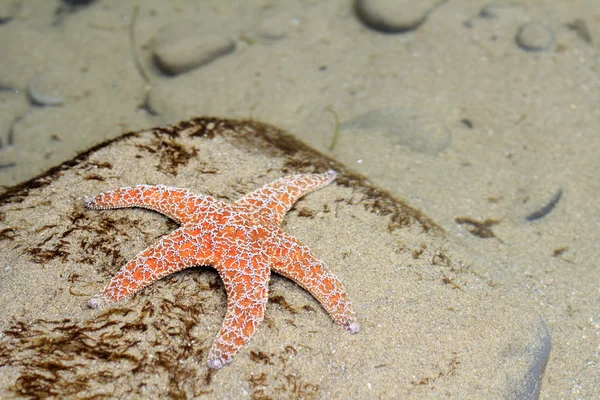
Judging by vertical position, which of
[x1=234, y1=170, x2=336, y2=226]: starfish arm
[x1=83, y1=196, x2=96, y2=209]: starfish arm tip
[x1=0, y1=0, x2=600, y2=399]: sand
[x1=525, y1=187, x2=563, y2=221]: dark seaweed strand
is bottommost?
[x1=525, y1=187, x2=563, y2=221]: dark seaweed strand

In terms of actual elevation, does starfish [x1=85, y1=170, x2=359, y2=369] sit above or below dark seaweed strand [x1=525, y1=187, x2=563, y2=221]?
above

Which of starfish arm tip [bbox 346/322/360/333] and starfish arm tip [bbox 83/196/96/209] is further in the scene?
starfish arm tip [bbox 83/196/96/209]

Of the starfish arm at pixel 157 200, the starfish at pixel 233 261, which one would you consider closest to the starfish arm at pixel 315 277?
the starfish at pixel 233 261

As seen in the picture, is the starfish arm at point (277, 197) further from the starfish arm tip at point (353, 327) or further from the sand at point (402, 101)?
the starfish arm tip at point (353, 327)

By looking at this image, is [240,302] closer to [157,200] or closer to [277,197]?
[277,197]

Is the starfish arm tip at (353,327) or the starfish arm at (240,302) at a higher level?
the starfish arm at (240,302)

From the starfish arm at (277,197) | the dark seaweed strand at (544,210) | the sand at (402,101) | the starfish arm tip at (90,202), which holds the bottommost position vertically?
the dark seaweed strand at (544,210)

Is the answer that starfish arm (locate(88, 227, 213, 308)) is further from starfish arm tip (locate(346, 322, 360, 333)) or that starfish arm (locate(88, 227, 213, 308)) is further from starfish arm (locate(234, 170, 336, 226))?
starfish arm tip (locate(346, 322, 360, 333))

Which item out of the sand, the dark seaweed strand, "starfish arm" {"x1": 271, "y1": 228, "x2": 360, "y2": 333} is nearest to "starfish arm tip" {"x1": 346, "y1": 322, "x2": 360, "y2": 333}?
"starfish arm" {"x1": 271, "y1": 228, "x2": 360, "y2": 333}

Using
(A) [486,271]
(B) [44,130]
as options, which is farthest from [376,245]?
(B) [44,130]
